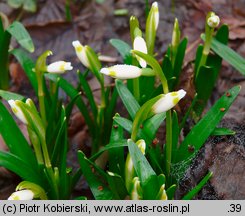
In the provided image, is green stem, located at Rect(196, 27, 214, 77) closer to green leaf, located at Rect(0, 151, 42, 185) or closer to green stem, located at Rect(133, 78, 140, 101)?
green stem, located at Rect(133, 78, 140, 101)

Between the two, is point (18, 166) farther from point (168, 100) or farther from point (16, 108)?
point (168, 100)

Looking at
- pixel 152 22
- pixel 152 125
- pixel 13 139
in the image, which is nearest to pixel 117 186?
pixel 152 125

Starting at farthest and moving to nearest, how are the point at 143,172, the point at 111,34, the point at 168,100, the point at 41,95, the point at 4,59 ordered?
the point at 111,34, the point at 4,59, the point at 41,95, the point at 143,172, the point at 168,100

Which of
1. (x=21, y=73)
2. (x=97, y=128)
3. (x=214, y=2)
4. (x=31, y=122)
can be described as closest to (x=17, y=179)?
(x=97, y=128)

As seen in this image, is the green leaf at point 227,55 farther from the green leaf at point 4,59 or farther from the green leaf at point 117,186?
the green leaf at point 4,59

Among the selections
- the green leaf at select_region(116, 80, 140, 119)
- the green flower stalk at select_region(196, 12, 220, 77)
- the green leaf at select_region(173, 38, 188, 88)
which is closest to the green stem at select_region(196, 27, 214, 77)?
the green flower stalk at select_region(196, 12, 220, 77)

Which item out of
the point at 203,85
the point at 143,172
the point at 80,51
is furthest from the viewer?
the point at 203,85
